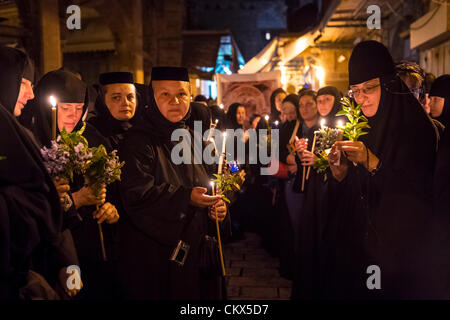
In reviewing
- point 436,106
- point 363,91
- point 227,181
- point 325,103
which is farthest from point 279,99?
point 227,181

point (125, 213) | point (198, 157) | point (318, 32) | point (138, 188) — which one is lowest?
point (125, 213)

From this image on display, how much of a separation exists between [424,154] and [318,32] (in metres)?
11.8

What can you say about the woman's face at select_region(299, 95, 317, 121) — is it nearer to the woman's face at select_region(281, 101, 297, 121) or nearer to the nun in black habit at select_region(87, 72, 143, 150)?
the woman's face at select_region(281, 101, 297, 121)

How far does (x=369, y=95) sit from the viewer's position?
127 inches

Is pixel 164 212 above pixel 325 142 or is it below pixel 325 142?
below

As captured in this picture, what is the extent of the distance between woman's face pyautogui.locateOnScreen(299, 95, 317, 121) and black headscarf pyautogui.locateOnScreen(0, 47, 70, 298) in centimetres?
413

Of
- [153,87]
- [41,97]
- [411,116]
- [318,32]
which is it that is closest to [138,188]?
[153,87]

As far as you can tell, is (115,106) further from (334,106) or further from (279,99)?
(279,99)

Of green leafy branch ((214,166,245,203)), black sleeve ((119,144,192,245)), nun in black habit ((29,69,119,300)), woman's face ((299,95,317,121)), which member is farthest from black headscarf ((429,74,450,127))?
nun in black habit ((29,69,119,300))

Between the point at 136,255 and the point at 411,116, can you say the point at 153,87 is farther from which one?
the point at 411,116

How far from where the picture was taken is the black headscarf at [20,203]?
7.06ft

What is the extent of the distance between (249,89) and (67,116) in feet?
23.5

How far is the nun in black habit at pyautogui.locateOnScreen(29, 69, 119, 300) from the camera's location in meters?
3.25

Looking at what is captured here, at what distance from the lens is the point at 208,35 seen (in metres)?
22.5
